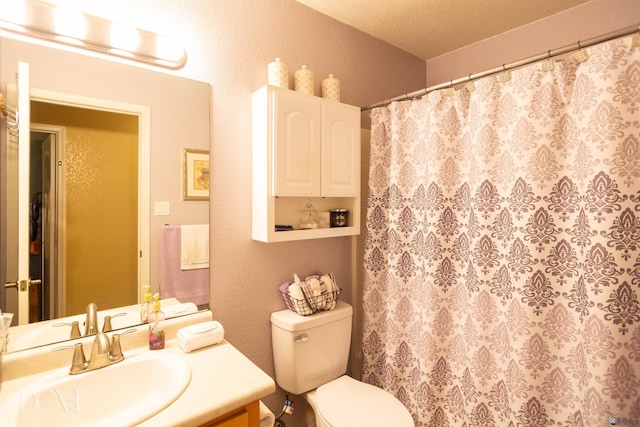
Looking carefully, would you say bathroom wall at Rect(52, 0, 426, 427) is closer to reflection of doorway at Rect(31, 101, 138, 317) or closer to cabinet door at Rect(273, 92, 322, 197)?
cabinet door at Rect(273, 92, 322, 197)

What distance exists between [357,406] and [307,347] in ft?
1.10

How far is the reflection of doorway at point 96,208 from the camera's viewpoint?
112 cm

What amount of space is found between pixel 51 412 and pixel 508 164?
69.4 inches

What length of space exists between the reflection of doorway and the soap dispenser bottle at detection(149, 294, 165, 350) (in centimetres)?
10

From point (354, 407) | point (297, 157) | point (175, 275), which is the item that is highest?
point (297, 157)

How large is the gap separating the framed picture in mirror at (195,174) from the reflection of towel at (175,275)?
16cm

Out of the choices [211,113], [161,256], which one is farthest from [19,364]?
[211,113]

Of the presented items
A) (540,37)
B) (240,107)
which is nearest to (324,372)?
(240,107)

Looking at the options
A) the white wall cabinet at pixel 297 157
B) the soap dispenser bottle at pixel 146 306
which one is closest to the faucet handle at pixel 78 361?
the soap dispenser bottle at pixel 146 306

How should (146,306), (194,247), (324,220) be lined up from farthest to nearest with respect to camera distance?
(324,220) < (194,247) < (146,306)

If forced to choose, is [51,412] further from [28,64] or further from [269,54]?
[269,54]

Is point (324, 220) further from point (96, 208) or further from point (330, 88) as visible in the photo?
point (96, 208)

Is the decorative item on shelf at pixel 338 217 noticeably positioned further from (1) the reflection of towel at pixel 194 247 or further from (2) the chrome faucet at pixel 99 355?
(2) the chrome faucet at pixel 99 355

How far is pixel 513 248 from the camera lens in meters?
1.30
